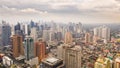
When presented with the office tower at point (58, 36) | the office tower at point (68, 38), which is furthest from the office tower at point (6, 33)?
the office tower at point (68, 38)

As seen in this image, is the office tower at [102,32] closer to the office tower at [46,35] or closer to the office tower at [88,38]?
the office tower at [88,38]

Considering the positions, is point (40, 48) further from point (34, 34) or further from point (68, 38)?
point (68, 38)

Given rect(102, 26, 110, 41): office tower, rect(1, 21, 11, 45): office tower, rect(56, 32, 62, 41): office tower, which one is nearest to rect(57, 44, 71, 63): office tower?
rect(56, 32, 62, 41): office tower

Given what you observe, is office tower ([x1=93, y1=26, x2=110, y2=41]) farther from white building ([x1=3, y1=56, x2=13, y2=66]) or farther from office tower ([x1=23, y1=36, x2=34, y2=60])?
white building ([x1=3, y1=56, x2=13, y2=66])

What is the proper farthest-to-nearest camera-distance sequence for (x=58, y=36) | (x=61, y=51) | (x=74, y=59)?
(x=58, y=36) < (x=61, y=51) < (x=74, y=59)

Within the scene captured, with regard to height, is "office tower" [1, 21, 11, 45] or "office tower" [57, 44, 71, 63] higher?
"office tower" [1, 21, 11, 45]

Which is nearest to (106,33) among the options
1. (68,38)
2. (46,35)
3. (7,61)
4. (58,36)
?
(68,38)
